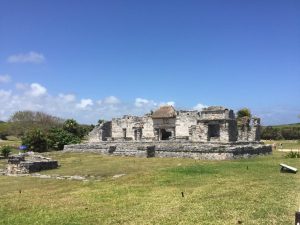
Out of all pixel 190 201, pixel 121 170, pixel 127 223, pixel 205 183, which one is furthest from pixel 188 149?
pixel 127 223

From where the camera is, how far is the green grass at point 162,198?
1067cm

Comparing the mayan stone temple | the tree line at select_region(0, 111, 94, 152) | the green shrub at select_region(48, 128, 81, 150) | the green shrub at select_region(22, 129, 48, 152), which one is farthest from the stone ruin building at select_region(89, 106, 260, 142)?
the green shrub at select_region(22, 129, 48, 152)

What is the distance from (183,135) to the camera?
39.4 m

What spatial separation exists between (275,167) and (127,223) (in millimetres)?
11956

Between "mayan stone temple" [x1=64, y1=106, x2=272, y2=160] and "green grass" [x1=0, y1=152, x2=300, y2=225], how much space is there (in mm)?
8317

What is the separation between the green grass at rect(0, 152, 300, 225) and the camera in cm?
1067

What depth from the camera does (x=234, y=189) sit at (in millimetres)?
14148

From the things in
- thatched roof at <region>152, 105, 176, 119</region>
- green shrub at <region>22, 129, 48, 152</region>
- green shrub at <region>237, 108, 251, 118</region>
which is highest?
green shrub at <region>237, 108, 251, 118</region>

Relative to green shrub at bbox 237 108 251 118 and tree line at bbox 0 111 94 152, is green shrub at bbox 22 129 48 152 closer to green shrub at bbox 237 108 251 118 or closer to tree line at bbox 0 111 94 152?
tree line at bbox 0 111 94 152

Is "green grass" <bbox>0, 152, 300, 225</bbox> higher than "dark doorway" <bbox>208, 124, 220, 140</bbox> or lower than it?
lower

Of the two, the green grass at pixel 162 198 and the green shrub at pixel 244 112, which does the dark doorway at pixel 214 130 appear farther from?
the green shrub at pixel 244 112

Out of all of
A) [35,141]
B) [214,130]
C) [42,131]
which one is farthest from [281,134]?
[35,141]

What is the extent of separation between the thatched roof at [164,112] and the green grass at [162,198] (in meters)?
20.8

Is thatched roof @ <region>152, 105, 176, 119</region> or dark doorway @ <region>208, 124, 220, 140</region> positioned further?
thatched roof @ <region>152, 105, 176, 119</region>
